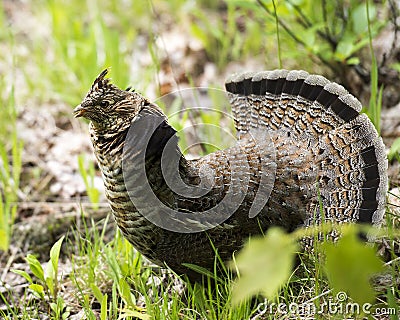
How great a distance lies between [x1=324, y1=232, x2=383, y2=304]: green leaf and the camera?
50.3 inches

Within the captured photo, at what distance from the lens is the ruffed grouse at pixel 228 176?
9.10 ft

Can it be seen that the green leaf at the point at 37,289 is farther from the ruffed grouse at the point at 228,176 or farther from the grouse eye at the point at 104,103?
the grouse eye at the point at 104,103

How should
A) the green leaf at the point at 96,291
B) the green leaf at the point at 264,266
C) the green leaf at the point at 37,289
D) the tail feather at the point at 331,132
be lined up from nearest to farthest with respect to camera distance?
1. the green leaf at the point at 264,266
2. the tail feather at the point at 331,132
3. the green leaf at the point at 96,291
4. the green leaf at the point at 37,289

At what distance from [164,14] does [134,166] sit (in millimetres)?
4929

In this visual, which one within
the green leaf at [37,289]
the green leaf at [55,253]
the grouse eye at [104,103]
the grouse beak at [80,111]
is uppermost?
the grouse eye at [104,103]

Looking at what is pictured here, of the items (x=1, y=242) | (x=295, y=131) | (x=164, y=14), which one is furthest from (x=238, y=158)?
→ (x=164, y=14)

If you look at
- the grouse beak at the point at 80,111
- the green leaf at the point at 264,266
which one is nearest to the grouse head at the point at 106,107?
the grouse beak at the point at 80,111

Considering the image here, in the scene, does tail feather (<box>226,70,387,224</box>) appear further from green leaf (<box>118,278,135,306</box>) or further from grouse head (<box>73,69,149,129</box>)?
green leaf (<box>118,278,135,306</box>)

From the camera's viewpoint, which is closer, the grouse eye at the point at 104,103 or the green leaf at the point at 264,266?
the green leaf at the point at 264,266

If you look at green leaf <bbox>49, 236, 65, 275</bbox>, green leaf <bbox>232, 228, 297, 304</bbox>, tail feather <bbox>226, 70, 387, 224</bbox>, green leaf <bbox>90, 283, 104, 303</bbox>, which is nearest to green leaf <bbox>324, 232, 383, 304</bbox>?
green leaf <bbox>232, 228, 297, 304</bbox>

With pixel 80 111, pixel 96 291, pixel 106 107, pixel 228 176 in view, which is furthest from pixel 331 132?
pixel 96 291

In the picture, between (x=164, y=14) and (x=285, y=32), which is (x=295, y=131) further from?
(x=164, y=14)

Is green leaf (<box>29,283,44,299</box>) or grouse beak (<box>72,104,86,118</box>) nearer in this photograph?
grouse beak (<box>72,104,86,118</box>)

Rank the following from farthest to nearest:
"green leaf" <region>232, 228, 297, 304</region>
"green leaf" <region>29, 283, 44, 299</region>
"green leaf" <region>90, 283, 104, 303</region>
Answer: "green leaf" <region>29, 283, 44, 299</region> → "green leaf" <region>90, 283, 104, 303</region> → "green leaf" <region>232, 228, 297, 304</region>
